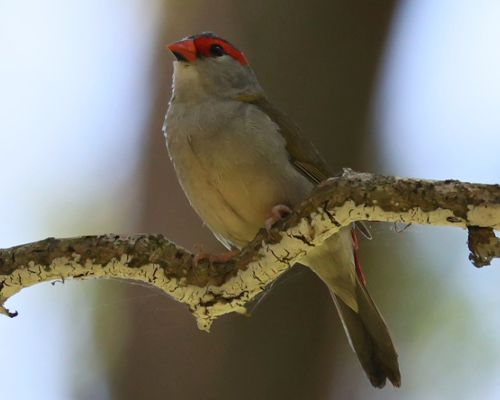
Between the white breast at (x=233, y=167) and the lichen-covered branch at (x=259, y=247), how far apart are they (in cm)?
28

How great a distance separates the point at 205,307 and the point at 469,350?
1116mm

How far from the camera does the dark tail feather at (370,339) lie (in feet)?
7.77

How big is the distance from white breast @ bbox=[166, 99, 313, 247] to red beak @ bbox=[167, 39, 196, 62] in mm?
201

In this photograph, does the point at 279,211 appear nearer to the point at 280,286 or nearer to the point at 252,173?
the point at 252,173

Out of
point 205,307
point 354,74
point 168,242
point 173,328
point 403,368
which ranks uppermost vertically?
point 354,74

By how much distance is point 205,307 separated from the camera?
2.11 m

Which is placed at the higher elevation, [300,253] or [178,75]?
[178,75]

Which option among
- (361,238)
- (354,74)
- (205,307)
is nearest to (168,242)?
(205,307)

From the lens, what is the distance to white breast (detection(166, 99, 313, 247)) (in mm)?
2287

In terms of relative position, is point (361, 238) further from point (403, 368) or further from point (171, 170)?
point (171, 170)

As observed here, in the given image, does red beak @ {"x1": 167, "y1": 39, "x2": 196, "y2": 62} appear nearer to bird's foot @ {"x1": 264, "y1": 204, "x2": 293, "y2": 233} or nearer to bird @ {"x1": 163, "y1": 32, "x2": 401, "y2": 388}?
bird @ {"x1": 163, "y1": 32, "x2": 401, "y2": 388}

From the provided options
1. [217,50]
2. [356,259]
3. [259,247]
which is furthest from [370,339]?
[217,50]

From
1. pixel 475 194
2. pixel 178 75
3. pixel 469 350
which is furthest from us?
pixel 469 350

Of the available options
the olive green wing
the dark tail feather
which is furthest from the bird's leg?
the dark tail feather
